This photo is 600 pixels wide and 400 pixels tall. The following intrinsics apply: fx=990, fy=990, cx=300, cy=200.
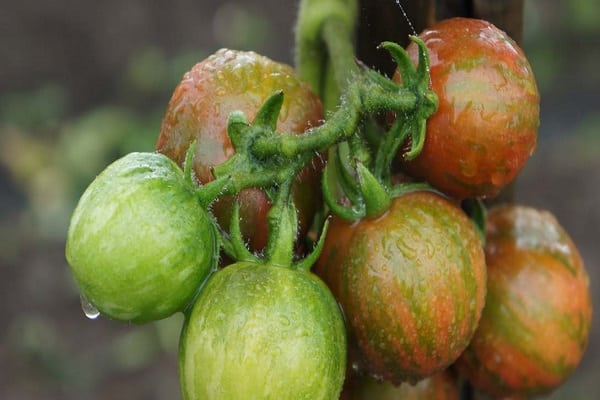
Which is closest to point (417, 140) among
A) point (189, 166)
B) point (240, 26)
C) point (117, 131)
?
point (189, 166)

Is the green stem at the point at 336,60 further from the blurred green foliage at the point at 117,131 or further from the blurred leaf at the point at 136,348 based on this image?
the blurred leaf at the point at 136,348

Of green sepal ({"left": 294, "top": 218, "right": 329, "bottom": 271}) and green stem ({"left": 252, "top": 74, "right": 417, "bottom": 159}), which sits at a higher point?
green stem ({"left": 252, "top": 74, "right": 417, "bottom": 159})

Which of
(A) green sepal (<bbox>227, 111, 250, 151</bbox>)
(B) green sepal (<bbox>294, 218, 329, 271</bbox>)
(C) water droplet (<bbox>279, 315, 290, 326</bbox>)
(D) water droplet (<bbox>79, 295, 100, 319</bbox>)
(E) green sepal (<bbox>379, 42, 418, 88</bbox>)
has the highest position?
(E) green sepal (<bbox>379, 42, 418, 88</bbox>)

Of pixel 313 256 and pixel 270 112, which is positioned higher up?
pixel 270 112

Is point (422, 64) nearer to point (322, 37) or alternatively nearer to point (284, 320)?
point (284, 320)

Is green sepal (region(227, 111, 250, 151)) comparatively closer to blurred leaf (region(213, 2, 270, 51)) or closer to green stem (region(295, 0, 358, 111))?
green stem (region(295, 0, 358, 111))

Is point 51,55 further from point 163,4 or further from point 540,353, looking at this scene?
point 540,353

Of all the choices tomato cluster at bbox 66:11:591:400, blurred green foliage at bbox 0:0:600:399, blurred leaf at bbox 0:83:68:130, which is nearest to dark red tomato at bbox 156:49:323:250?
tomato cluster at bbox 66:11:591:400
